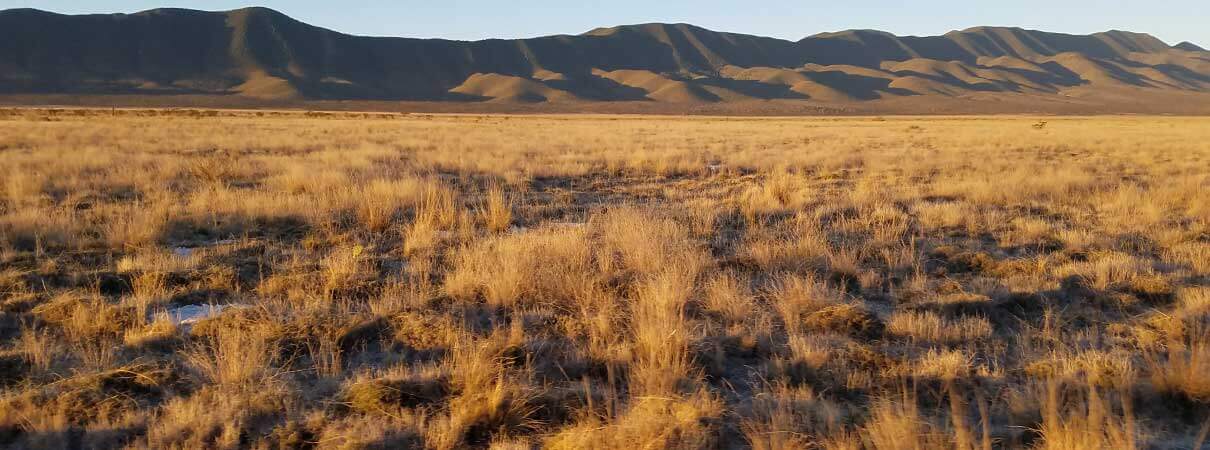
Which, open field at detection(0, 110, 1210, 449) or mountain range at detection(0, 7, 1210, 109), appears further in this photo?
mountain range at detection(0, 7, 1210, 109)

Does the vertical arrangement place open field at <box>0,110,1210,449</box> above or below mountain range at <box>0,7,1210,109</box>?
below

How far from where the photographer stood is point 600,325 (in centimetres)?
399

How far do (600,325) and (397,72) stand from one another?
161827 mm

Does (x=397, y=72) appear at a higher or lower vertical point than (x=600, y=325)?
higher

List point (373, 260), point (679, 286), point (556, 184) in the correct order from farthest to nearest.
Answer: point (556, 184)
point (373, 260)
point (679, 286)

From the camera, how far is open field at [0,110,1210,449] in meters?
2.93

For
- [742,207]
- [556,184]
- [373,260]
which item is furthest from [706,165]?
[373,260]

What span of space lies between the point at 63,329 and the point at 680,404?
3.72m

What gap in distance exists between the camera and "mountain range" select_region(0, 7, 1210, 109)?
128875 mm

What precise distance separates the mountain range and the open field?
12362cm

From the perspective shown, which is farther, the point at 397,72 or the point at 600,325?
the point at 397,72

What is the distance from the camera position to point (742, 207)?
8.66 m

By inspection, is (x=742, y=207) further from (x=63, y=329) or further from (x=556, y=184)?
(x=63, y=329)

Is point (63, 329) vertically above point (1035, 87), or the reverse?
point (1035, 87)
